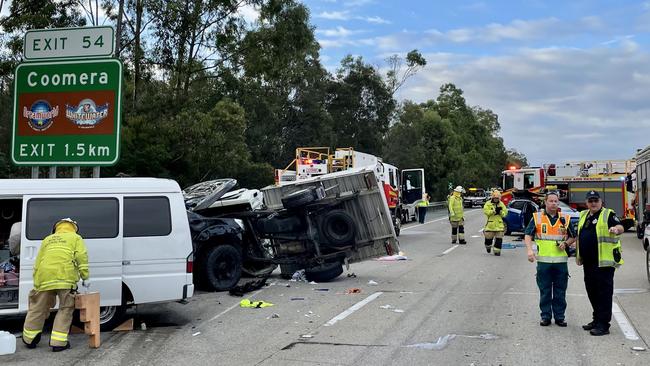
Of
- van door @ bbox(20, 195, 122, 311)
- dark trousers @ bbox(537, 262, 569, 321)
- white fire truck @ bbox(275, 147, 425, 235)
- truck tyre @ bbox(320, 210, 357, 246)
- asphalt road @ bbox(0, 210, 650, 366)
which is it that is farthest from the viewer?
white fire truck @ bbox(275, 147, 425, 235)

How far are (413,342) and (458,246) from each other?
1302cm

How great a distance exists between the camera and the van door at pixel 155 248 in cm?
780

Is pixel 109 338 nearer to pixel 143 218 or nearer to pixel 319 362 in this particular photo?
pixel 143 218

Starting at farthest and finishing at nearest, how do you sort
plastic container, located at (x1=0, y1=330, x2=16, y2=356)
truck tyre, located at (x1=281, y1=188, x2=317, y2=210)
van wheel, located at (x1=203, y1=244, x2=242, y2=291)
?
truck tyre, located at (x1=281, y1=188, x2=317, y2=210)
van wheel, located at (x1=203, y1=244, x2=242, y2=291)
plastic container, located at (x1=0, y1=330, x2=16, y2=356)

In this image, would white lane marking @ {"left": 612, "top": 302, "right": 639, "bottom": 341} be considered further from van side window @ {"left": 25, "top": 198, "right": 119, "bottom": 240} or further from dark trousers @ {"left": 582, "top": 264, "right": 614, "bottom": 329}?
van side window @ {"left": 25, "top": 198, "right": 119, "bottom": 240}

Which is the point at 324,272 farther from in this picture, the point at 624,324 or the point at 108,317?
the point at 624,324

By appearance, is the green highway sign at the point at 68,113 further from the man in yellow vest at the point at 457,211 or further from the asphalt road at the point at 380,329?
the man in yellow vest at the point at 457,211

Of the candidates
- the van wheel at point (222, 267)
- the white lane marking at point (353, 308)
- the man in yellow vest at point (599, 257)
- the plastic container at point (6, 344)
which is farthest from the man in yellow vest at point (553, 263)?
the plastic container at point (6, 344)

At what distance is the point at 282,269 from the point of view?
40.7 ft

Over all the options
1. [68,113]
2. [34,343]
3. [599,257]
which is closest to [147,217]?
[34,343]

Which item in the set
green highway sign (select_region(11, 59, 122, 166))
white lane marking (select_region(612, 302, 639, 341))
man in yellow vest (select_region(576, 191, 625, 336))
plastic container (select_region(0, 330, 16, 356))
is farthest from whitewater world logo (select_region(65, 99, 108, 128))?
white lane marking (select_region(612, 302, 639, 341))

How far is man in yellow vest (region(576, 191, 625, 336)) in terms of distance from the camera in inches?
285

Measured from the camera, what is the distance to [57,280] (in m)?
6.82

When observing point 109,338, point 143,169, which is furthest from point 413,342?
point 143,169
